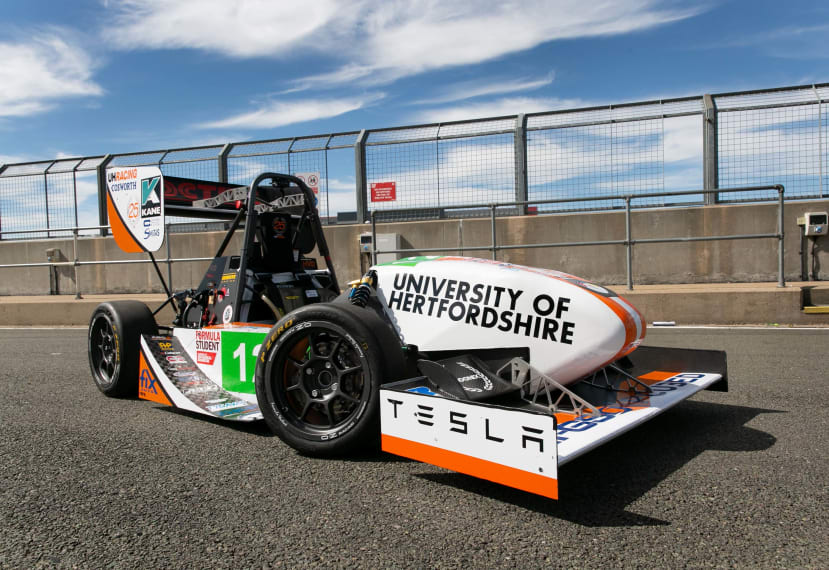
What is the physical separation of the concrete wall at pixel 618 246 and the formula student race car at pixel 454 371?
5.72 m

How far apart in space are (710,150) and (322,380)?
9494mm

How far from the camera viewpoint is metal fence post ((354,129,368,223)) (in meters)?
12.9

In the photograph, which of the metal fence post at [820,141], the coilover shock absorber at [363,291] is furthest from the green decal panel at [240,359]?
the metal fence post at [820,141]

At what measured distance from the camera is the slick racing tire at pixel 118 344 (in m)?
4.89

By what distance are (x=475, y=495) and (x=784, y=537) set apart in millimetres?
1149

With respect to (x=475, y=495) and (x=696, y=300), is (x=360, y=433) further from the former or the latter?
(x=696, y=300)

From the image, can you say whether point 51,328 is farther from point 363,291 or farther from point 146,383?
point 363,291

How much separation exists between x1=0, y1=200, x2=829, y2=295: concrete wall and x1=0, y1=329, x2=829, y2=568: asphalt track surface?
6.36 meters

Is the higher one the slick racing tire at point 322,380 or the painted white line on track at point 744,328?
the slick racing tire at point 322,380

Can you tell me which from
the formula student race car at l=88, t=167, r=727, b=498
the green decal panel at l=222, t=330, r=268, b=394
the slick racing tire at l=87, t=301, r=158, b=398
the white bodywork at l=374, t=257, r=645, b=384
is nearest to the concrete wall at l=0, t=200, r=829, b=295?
the slick racing tire at l=87, t=301, r=158, b=398

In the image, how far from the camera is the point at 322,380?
3.45m

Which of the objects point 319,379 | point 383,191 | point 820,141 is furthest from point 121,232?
point 820,141

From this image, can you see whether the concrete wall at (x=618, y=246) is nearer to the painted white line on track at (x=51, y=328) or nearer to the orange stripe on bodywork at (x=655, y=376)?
the painted white line on track at (x=51, y=328)

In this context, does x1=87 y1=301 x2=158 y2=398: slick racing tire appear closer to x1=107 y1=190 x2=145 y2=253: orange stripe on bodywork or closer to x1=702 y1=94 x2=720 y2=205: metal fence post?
x1=107 y1=190 x2=145 y2=253: orange stripe on bodywork
